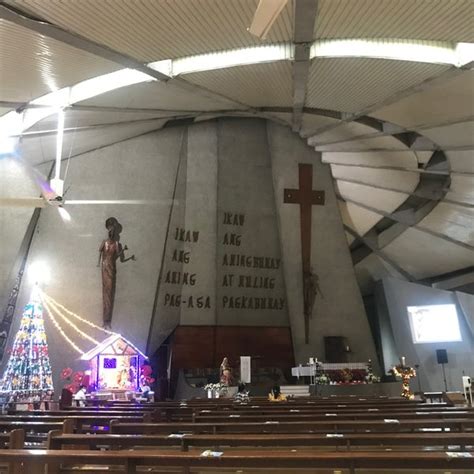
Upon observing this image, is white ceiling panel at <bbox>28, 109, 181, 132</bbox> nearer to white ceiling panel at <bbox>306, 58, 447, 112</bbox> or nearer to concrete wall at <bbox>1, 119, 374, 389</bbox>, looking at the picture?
concrete wall at <bbox>1, 119, 374, 389</bbox>

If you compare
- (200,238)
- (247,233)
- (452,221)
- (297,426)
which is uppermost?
(452,221)

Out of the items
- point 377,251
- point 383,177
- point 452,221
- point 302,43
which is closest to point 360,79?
point 302,43

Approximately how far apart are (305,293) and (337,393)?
10.4 ft

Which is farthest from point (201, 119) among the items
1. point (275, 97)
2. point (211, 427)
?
point (211, 427)

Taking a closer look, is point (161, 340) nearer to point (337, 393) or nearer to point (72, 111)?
point (337, 393)

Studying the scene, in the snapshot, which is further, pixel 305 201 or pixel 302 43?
pixel 305 201

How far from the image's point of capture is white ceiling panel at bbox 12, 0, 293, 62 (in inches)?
211

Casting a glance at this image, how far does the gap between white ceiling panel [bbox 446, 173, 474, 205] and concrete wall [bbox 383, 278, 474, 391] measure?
171 inches

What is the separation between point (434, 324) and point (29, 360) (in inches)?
477

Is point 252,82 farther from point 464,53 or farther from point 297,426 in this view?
point 297,426

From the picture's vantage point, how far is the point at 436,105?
7.98m

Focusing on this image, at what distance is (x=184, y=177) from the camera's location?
41.2 ft

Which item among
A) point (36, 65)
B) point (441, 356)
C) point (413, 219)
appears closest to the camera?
point (36, 65)

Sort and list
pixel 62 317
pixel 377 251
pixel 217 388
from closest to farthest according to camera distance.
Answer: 1. pixel 217 388
2. pixel 62 317
3. pixel 377 251
